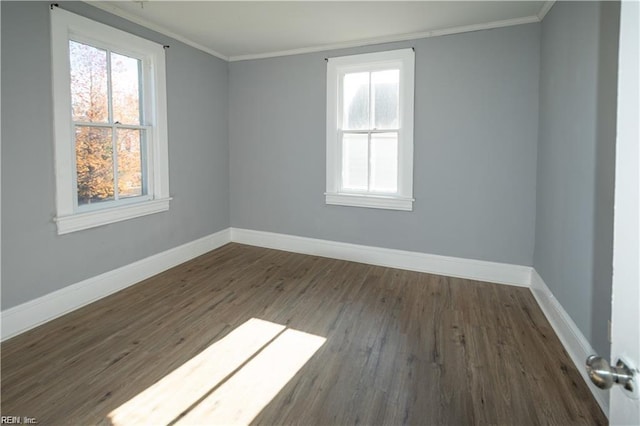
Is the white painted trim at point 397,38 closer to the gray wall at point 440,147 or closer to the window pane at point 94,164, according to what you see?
the gray wall at point 440,147

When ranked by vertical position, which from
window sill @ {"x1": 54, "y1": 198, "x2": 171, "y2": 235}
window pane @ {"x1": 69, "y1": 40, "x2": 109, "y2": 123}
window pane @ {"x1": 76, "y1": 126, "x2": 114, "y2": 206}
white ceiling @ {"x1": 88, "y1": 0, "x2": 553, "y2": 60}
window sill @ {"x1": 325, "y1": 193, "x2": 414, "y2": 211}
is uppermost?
white ceiling @ {"x1": 88, "y1": 0, "x2": 553, "y2": 60}

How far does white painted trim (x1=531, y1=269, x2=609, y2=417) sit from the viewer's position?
1.91 metres

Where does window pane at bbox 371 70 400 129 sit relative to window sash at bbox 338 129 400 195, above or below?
above

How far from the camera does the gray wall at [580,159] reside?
→ 1883mm

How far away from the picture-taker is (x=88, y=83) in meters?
3.03

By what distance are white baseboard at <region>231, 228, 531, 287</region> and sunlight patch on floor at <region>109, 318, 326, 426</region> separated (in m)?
1.81

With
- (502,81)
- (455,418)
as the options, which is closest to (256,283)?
(455,418)

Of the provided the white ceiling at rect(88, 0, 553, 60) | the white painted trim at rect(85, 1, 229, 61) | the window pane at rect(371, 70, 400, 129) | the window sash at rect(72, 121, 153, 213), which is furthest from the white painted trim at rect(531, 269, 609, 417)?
the white painted trim at rect(85, 1, 229, 61)

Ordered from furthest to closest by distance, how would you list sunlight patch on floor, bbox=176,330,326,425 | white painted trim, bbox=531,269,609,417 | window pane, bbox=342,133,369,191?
window pane, bbox=342,133,369,191 < white painted trim, bbox=531,269,609,417 < sunlight patch on floor, bbox=176,330,326,425

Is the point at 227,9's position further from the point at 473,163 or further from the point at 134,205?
the point at 473,163

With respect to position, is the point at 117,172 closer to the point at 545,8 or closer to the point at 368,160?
the point at 368,160

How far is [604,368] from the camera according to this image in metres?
0.67

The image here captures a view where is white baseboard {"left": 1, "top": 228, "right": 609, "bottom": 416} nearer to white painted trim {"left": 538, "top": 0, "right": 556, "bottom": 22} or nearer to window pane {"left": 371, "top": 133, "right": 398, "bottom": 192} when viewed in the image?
window pane {"left": 371, "top": 133, "right": 398, "bottom": 192}

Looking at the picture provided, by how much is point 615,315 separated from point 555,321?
2.33 metres
